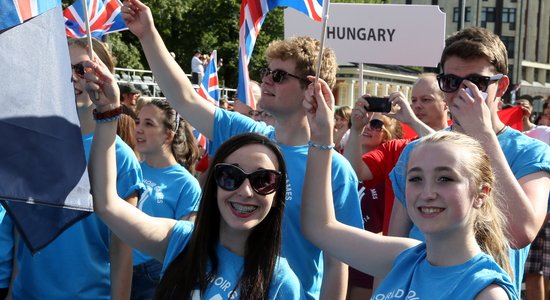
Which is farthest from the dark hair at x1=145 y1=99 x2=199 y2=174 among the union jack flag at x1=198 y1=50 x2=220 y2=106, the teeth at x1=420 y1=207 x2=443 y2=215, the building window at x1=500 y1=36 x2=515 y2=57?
the building window at x1=500 y1=36 x2=515 y2=57

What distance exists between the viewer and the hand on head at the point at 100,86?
352 centimetres

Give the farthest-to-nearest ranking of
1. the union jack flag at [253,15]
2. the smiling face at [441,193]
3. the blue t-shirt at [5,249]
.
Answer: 1. the union jack flag at [253,15]
2. the blue t-shirt at [5,249]
3. the smiling face at [441,193]

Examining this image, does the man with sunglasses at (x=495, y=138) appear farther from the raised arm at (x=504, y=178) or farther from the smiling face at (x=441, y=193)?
the smiling face at (x=441, y=193)

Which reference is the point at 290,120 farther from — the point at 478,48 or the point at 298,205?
the point at 478,48

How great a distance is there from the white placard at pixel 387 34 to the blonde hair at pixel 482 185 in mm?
5200

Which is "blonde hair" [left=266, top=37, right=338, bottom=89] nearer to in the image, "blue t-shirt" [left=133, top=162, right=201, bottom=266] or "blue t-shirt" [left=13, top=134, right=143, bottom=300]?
"blue t-shirt" [left=13, top=134, right=143, bottom=300]

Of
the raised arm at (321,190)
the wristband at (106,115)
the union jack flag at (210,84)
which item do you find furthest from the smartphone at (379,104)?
the union jack flag at (210,84)

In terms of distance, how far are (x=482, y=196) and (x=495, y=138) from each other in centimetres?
45

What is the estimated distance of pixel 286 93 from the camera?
4.29 m

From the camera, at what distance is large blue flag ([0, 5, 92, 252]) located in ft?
10.5

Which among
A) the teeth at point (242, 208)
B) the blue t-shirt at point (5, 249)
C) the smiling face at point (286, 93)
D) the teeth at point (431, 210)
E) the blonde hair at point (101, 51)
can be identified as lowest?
the blue t-shirt at point (5, 249)

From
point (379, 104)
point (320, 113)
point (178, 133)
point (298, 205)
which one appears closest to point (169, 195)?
point (178, 133)

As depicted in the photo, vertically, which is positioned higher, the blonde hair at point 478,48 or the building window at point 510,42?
the building window at point 510,42

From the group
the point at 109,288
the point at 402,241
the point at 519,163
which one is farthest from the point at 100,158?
the point at 519,163
